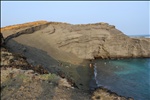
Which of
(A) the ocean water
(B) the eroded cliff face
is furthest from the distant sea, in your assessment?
(B) the eroded cliff face

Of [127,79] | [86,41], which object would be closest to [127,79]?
[127,79]

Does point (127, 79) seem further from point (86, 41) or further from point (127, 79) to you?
point (86, 41)

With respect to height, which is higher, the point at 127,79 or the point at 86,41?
the point at 86,41

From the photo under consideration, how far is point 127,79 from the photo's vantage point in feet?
96.1

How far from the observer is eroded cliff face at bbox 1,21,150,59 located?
46.8 m

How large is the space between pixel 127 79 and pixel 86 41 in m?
20.5

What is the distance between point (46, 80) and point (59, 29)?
111ft

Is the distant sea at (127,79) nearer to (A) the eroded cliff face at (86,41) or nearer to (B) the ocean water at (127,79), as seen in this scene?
(B) the ocean water at (127,79)

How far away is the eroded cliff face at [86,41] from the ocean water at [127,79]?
7458 mm

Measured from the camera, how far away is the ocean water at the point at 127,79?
23.5 metres

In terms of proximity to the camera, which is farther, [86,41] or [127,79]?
[86,41]

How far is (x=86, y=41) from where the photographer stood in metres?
48.6

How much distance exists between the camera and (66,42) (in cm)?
4819

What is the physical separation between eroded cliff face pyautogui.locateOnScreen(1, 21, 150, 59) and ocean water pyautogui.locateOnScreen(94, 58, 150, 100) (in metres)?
7.46
